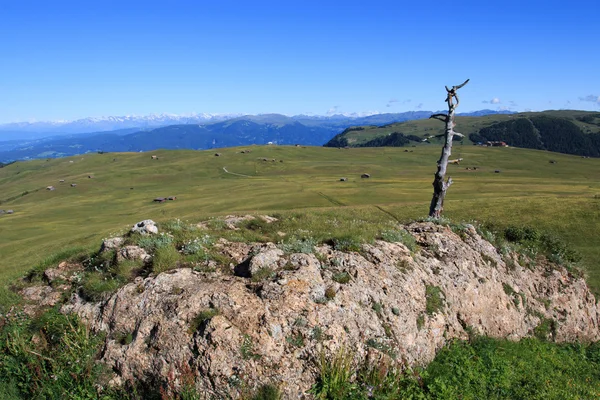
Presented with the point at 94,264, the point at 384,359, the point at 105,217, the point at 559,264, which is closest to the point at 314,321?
the point at 384,359

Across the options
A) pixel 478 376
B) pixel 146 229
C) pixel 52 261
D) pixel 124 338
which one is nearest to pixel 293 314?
pixel 124 338

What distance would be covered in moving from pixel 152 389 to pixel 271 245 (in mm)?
6335

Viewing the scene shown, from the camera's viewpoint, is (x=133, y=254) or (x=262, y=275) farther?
(x=133, y=254)

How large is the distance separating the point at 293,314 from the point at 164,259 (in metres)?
5.17

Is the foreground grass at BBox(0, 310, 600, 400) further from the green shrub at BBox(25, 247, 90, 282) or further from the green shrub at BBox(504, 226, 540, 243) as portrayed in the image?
the green shrub at BBox(504, 226, 540, 243)

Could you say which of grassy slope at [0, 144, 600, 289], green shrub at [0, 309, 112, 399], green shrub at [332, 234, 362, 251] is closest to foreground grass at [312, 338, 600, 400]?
green shrub at [332, 234, 362, 251]

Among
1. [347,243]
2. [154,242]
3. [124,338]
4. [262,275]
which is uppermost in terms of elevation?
[154,242]

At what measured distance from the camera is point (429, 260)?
50.6ft

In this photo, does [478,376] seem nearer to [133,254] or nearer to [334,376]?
[334,376]

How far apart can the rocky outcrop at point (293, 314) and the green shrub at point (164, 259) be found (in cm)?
58

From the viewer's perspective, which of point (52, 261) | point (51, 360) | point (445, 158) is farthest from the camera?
point (445, 158)

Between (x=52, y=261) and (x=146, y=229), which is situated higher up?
(x=146, y=229)

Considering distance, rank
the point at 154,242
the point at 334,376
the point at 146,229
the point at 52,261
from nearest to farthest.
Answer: the point at 334,376 → the point at 154,242 → the point at 52,261 → the point at 146,229

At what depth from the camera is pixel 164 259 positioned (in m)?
Result: 12.7
